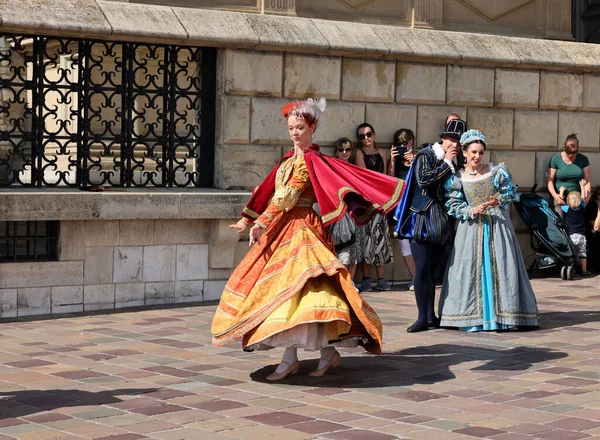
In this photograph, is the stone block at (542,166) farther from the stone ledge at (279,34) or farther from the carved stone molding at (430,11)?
the carved stone molding at (430,11)

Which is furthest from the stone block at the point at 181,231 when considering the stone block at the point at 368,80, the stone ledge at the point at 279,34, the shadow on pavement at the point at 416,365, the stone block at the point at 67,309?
the shadow on pavement at the point at 416,365

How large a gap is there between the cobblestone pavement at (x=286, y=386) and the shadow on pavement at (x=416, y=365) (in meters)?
0.01

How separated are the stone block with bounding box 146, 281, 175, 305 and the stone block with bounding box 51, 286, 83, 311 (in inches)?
27.1

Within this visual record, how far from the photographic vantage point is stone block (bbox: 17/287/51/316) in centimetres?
1002

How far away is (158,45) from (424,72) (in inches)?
120

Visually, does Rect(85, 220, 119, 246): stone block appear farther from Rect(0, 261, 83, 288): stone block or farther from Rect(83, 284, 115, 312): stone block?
Rect(83, 284, 115, 312): stone block

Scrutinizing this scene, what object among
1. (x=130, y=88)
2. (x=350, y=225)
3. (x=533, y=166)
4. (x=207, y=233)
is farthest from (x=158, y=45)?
(x=533, y=166)

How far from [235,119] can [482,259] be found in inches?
122

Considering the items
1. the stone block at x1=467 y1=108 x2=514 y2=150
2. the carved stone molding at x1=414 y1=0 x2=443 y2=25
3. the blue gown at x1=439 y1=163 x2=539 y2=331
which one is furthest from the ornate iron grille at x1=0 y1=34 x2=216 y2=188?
the carved stone molding at x1=414 y1=0 x2=443 y2=25

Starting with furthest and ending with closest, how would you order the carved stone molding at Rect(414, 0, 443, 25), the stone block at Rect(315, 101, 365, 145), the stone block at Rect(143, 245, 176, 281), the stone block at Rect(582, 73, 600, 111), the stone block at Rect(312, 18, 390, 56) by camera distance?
1. the carved stone molding at Rect(414, 0, 443, 25)
2. the stone block at Rect(582, 73, 600, 111)
3. the stone block at Rect(315, 101, 365, 145)
4. the stone block at Rect(312, 18, 390, 56)
5. the stone block at Rect(143, 245, 176, 281)

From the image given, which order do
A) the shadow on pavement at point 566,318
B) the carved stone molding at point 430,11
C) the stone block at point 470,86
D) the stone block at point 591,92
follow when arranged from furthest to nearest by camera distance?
the carved stone molding at point 430,11 < the stone block at point 591,92 < the stone block at point 470,86 < the shadow on pavement at point 566,318

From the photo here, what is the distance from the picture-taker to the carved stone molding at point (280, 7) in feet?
47.3

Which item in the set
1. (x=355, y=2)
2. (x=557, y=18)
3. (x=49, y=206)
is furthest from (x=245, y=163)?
(x=557, y=18)

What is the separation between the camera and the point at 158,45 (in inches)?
430
